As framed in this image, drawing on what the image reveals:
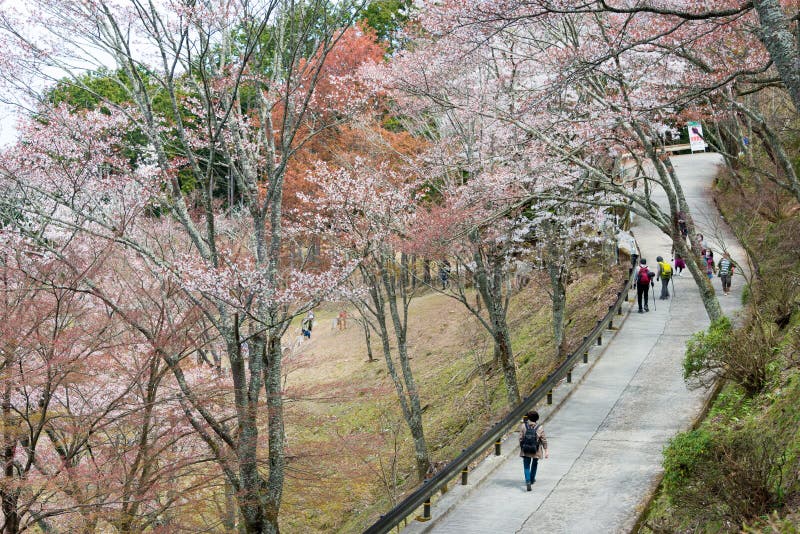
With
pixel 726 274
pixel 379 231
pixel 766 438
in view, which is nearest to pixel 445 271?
pixel 379 231

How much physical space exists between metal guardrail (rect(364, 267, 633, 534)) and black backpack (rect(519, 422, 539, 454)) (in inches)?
42.5

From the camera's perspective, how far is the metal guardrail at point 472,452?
9086 millimetres

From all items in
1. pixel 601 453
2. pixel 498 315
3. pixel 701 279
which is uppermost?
pixel 701 279

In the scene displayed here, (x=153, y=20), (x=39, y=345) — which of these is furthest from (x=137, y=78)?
(x=39, y=345)

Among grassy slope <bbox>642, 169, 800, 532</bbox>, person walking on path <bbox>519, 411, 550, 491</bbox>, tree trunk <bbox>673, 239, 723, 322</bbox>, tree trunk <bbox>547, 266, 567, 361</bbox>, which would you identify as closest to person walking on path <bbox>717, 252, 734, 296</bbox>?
grassy slope <bbox>642, 169, 800, 532</bbox>

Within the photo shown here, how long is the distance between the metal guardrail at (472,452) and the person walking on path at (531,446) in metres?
1.03

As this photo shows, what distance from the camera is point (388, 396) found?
25.8 meters

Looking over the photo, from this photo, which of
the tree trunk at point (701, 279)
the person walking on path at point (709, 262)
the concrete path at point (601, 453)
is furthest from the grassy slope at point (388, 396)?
the tree trunk at point (701, 279)

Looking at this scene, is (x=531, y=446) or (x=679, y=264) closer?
(x=531, y=446)

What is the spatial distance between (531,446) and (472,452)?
129 cm

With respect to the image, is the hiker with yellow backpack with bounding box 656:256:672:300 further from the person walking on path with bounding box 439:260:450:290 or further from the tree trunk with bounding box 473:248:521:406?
the tree trunk with bounding box 473:248:521:406

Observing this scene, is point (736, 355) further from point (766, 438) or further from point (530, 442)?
point (766, 438)

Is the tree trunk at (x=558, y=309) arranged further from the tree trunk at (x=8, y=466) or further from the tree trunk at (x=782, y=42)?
the tree trunk at (x=8, y=466)

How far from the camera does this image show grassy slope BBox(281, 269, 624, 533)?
14523 mm
